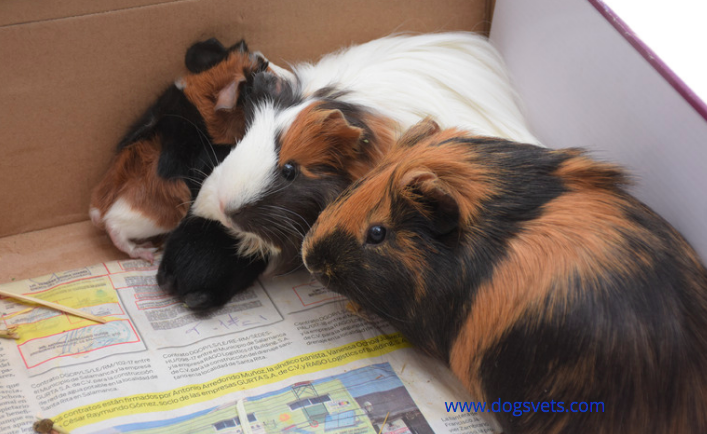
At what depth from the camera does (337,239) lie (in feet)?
4.20

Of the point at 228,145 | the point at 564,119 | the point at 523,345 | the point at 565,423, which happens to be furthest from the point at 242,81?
the point at 565,423

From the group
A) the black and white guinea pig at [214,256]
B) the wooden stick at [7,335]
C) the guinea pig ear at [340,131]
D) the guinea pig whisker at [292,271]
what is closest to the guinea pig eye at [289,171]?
the guinea pig ear at [340,131]

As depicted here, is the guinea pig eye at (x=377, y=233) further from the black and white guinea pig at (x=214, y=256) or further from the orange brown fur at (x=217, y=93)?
the orange brown fur at (x=217, y=93)

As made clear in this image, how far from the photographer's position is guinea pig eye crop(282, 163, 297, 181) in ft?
4.77

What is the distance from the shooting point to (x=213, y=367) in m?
1.54

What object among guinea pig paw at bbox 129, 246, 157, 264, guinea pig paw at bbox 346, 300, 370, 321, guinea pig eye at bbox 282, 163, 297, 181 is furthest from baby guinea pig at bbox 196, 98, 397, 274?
guinea pig paw at bbox 129, 246, 157, 264

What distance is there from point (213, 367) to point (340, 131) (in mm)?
635

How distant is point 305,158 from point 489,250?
19.3 inches

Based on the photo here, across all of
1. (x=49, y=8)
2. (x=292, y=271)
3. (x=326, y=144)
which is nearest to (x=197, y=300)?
(x=292, y=271)

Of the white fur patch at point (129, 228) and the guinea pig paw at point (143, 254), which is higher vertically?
the white fur patch at point (129, 228)

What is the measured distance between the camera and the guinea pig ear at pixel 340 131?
1.43m

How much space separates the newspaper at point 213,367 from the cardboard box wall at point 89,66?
0.28 metres

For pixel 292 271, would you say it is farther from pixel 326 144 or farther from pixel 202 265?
pixel 326 144

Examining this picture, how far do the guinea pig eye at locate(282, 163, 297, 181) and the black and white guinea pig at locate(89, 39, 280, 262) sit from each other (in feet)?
1.14
